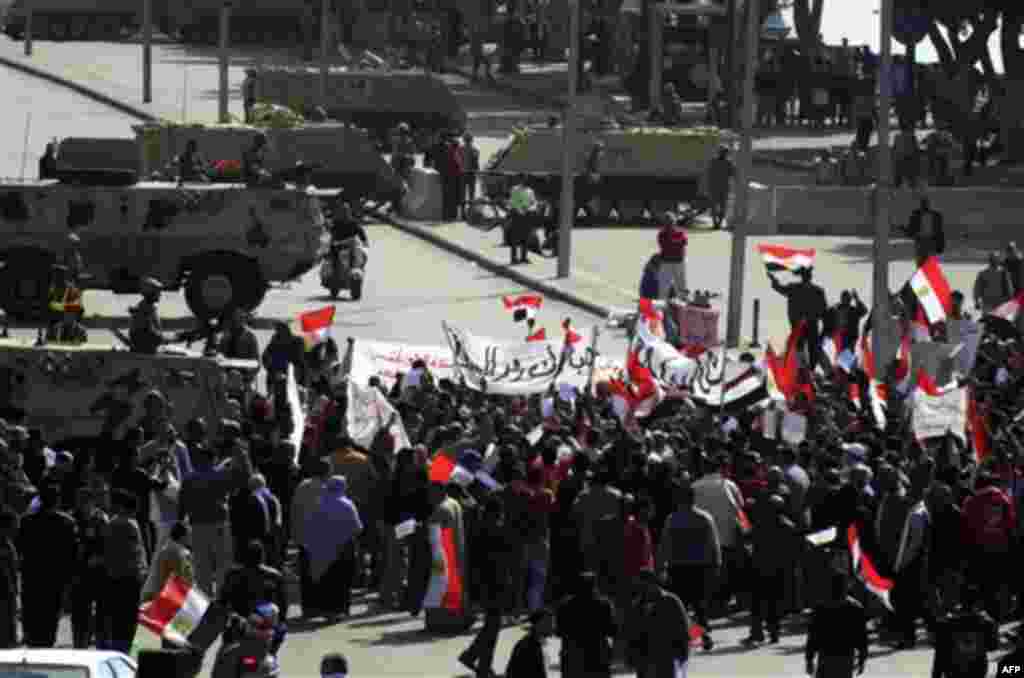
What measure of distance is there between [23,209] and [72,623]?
763 inches

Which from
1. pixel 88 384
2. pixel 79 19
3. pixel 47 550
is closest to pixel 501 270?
pixel 88 384

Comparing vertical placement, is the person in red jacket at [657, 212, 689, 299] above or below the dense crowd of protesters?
below

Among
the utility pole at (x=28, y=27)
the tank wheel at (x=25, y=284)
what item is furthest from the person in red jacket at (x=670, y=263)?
the utility pole at (x=28, y=27)

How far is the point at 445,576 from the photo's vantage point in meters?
26.4

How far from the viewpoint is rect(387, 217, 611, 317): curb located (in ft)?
160

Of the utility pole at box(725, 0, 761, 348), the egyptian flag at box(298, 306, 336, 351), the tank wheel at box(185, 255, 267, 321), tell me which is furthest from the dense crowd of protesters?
the tank wheel at box(185, 255, 267, 321)

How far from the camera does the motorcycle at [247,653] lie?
21.0 m

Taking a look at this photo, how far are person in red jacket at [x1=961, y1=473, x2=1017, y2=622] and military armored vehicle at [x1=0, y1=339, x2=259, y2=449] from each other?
6922 millimetres

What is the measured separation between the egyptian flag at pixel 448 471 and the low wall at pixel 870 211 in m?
31.5

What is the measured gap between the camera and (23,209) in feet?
145

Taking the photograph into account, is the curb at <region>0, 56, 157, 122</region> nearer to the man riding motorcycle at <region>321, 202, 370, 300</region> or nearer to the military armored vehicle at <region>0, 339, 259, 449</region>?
the man riding motorcycle at <region>321, 202, 370, 300</region>

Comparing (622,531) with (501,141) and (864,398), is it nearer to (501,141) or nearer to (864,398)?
(864,398)

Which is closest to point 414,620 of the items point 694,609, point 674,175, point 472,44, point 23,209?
point 694,609

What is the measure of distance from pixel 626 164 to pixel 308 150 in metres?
4.94
